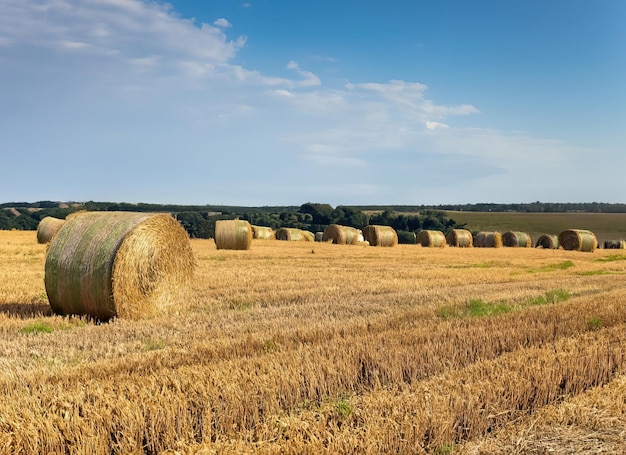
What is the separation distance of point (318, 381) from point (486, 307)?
18.4 ft

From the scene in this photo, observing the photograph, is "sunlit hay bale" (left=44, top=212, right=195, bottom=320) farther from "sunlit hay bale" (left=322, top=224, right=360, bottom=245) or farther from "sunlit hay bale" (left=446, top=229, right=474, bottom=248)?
"sunlit hay bale" (left=446, top=229, right=474, bottom=248)

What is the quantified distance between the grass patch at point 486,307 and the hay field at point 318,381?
0.24 ft

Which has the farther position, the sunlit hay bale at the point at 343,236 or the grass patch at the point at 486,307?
the sunlit hay bale at the point at 343,236

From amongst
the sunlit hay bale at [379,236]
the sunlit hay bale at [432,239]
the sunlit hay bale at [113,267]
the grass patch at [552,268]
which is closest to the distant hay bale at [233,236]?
the sunlit hay bale at [379,236]

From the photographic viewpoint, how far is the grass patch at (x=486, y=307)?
8969mm

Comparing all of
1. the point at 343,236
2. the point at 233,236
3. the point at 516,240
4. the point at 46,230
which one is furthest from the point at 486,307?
the point at 516,240

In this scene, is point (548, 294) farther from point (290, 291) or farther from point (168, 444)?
point (168, 444)

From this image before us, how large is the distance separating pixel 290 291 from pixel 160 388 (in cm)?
722

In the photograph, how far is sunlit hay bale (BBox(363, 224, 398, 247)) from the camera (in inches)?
1479

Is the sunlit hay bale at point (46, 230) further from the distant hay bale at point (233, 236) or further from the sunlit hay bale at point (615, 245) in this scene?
the sunlit hay bale at point (615, 245)

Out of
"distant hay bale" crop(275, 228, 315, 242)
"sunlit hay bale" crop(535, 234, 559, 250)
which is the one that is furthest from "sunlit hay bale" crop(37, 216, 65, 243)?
"sunlit hay bale" crop(535, 234, 559, 250)

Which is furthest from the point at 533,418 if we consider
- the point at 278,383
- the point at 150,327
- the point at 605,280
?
the point at 605,280

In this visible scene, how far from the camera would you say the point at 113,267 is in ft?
28.9

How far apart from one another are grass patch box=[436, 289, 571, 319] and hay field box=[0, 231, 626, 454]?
7 centimetres
